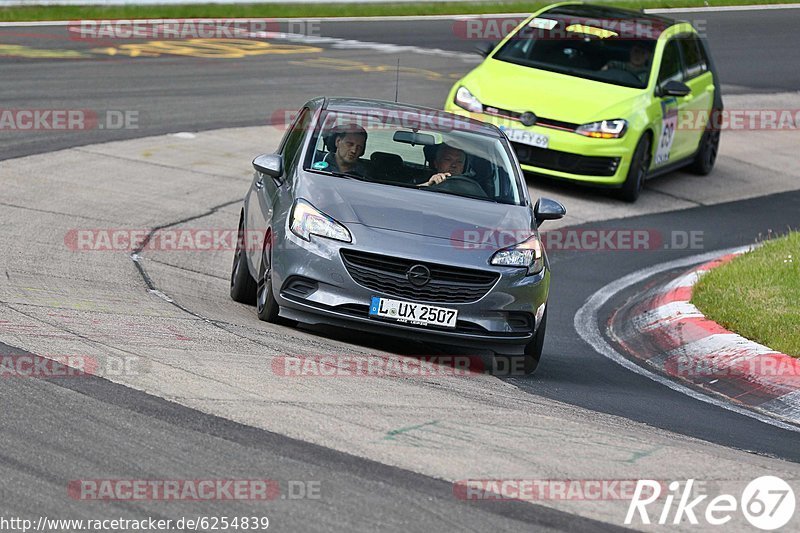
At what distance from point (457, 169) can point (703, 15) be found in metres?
23.6

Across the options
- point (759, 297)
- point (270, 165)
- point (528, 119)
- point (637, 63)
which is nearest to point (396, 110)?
point (270, 165)

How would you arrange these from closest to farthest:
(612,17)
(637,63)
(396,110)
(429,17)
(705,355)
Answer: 1. (705,355)
2. (396,110)
3. (637,63)
4. (612,17)
5. (429,17)

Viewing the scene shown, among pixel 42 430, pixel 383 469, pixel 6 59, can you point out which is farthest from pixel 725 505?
pixel 6 59

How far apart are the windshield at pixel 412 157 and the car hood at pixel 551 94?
5.41 meters

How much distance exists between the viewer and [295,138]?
10.0m

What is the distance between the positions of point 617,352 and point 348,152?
2.50 m

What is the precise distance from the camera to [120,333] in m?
7.68

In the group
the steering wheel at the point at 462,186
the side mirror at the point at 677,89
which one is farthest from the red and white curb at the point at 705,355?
the side mirror at the point at 677,89

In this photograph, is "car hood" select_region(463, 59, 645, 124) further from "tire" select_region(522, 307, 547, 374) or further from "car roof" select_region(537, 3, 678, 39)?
"tire" select_region(522, 307, 547, 374)

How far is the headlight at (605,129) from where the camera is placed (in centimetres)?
1516

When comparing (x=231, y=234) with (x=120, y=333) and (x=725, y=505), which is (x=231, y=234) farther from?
(x=725, y=505)

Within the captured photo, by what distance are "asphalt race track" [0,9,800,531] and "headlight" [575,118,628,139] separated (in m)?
0.82

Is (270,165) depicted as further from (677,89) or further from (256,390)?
(677,89)

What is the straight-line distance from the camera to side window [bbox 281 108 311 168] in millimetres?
9688
